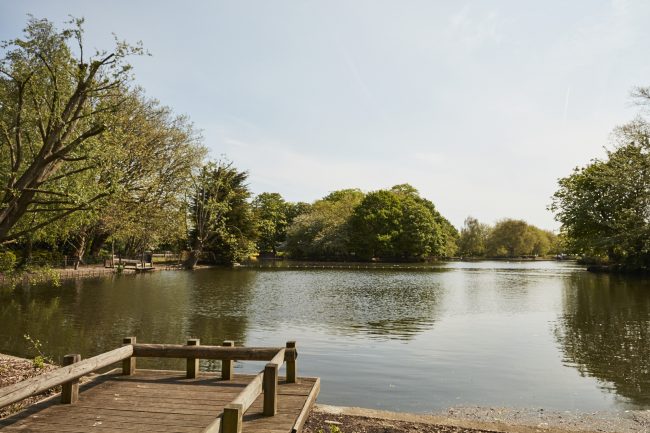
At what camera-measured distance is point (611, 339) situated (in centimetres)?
1583

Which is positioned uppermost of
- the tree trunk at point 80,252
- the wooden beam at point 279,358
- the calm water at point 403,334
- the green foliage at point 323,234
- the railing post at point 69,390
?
the green foliage at point 323,234

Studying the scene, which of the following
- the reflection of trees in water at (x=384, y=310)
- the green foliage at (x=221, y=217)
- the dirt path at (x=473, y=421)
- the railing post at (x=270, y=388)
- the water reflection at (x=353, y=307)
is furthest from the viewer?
the green foliage at (x=221, y=217)

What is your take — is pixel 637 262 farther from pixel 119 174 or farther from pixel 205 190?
pixel 119 174

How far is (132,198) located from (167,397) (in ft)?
109

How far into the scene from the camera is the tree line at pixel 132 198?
11062 mm

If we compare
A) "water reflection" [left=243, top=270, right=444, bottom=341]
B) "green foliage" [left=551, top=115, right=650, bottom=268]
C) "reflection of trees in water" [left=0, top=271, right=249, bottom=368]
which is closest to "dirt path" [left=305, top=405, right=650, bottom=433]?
"reflection of trees in water" [left=0, top=271, right=249, bottom=368]

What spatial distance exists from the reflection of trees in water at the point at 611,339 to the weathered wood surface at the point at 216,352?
290 inches

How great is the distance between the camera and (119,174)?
39.3 feet

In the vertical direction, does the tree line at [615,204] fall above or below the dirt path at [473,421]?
above

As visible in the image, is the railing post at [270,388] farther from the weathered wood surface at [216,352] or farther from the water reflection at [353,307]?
the water reflection at [353,307]

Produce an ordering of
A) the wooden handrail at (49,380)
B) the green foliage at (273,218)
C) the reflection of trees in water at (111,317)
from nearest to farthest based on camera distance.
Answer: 1. the wooden handrail at (49,380)
2. the reflection of trees in water at (111,317)
3. the green foliage at (273,218)

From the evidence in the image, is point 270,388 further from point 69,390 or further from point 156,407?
point 69,390

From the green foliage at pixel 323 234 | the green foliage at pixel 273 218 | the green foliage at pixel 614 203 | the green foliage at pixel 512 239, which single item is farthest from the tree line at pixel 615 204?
the green foliage at pixel 273 218

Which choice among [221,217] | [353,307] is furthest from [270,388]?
[221,217]
